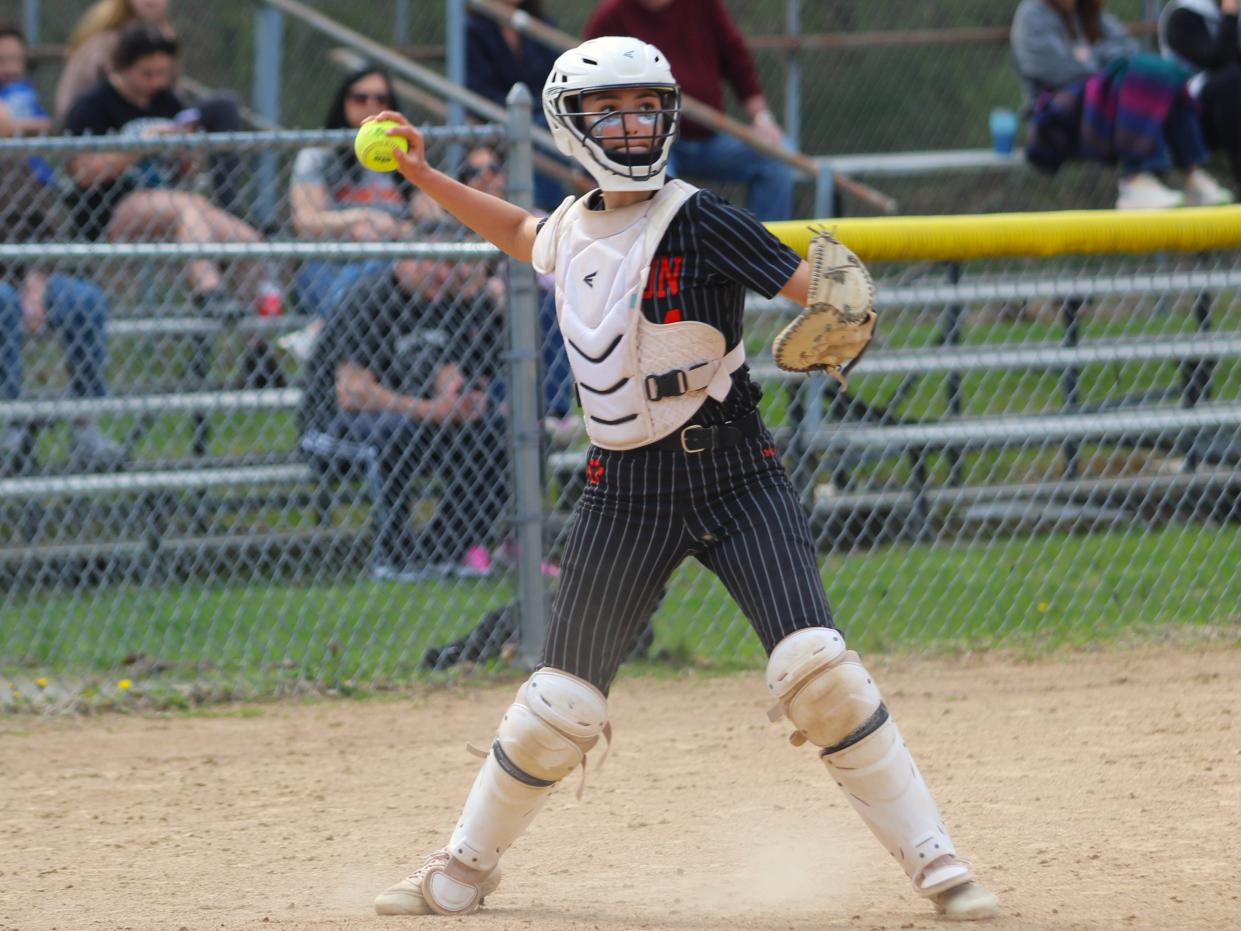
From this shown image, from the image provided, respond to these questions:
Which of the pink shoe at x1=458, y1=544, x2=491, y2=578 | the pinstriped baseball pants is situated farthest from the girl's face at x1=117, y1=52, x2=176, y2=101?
the pinstriped baseball pants

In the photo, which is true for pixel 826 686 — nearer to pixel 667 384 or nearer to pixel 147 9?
pixel 667 384

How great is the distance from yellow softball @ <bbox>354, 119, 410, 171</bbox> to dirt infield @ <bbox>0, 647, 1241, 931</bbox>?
62.8 inches

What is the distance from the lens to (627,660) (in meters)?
6.25

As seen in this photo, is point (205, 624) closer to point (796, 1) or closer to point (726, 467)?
point (726, 467)

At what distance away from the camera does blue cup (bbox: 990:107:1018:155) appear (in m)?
9.48

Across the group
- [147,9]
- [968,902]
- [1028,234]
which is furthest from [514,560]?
[147,9]

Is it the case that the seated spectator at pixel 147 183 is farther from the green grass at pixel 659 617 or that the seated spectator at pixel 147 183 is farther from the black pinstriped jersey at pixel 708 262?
the black pinstriped jersey at pixel 708 262

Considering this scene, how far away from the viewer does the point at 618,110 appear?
3.55 metres

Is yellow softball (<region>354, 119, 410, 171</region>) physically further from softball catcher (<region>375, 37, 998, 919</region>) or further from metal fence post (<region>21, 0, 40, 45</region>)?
metal fence post (<region>21, 0, 40, 45</region>)

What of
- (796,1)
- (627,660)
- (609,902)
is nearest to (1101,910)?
(609,902)

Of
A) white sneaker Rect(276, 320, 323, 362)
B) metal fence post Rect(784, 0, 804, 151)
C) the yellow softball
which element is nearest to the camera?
the yellow softball

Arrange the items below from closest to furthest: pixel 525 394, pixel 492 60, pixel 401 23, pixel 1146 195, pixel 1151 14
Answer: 1. pixel 525 394
2. pixel 1146 195
3. pixel 492 60
4. pixel 401 23
5. pixel 1151 14

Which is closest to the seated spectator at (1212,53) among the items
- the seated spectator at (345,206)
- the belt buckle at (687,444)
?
the seated spectator at (345,206)

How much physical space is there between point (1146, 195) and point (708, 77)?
7.51 feet
